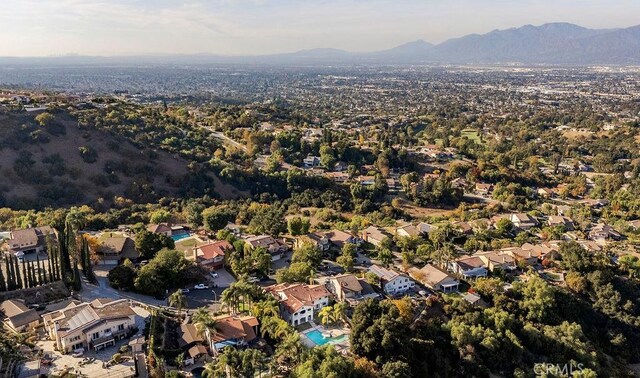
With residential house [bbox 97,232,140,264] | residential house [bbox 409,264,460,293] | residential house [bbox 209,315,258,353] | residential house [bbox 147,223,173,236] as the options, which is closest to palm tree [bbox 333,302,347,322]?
residential house [bbox 209,315,258,353]

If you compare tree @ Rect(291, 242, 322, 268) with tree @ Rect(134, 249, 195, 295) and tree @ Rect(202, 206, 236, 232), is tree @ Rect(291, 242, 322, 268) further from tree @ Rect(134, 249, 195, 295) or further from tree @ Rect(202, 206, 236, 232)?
tree @ Rect(202, 206, 236, 232)

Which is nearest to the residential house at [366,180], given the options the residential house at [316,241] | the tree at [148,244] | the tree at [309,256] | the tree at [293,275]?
the residential house at [316,241]

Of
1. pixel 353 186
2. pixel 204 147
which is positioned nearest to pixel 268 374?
pixel 353 186

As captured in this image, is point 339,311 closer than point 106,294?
Yes

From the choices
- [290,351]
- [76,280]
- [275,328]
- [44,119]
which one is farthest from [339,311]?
[44,119]

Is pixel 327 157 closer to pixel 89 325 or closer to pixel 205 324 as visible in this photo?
pixel 205 324

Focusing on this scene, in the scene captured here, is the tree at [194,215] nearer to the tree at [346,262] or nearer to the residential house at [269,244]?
the residential house at [269,244]
